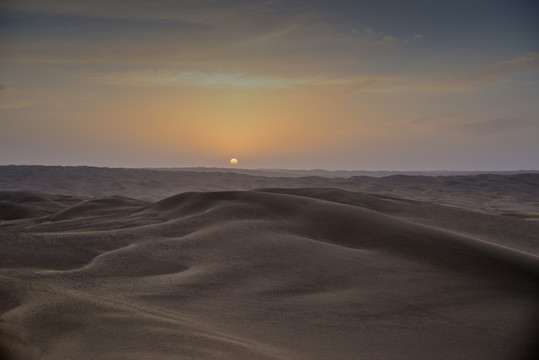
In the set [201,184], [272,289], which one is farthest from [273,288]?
[201,184]

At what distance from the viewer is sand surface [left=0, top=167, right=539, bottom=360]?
7.86ft

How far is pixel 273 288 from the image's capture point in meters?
4.01

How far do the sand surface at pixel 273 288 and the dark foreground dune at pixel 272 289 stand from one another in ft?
0.05

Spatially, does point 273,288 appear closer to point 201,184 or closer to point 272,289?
point 272,289

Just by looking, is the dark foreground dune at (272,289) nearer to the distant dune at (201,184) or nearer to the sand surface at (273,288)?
the sand surface at (273,288)

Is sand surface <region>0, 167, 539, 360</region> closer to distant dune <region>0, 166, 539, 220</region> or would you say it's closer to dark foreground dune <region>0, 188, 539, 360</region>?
dark foreground dune <region>0, 188, 539, 360</region>

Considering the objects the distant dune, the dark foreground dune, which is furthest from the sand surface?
the distant dune

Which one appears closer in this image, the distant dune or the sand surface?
the sand surface

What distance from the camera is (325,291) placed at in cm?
400

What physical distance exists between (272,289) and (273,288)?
0.03m

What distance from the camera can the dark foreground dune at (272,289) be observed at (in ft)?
7.82

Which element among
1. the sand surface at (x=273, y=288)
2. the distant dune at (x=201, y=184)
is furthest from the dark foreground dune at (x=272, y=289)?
the distant dune at (x=201, y=184)

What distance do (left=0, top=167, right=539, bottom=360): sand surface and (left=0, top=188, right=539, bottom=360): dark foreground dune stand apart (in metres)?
0.02

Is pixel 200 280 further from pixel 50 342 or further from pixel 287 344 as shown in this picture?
pixel 50 342
